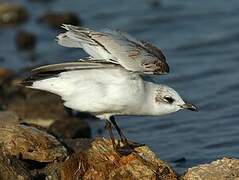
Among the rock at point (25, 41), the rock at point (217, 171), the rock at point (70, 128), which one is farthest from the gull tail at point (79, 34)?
the rock at point (25, 41)

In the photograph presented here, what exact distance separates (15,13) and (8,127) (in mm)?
10226

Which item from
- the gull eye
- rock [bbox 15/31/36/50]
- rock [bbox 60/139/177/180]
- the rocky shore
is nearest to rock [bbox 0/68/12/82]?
rock [bbox 15/31/36/50]

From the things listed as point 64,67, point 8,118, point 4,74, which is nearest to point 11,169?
point 64,67

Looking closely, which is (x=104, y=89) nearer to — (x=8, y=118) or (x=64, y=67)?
(x=64, y=67)

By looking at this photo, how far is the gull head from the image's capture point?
8.63m

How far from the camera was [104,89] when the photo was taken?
843 cm

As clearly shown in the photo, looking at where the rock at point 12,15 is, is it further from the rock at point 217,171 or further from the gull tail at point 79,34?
the rock at point 217,171

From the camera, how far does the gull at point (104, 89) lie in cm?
839

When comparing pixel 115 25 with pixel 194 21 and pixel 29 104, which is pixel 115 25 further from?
pixel 29 104

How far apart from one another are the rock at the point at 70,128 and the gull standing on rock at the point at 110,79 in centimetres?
244

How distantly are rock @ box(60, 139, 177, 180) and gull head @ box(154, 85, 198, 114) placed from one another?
503mm

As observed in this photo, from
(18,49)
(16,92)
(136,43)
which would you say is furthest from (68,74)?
(18,49)

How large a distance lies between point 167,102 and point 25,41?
873 centimetres

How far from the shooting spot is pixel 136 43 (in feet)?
28.3
